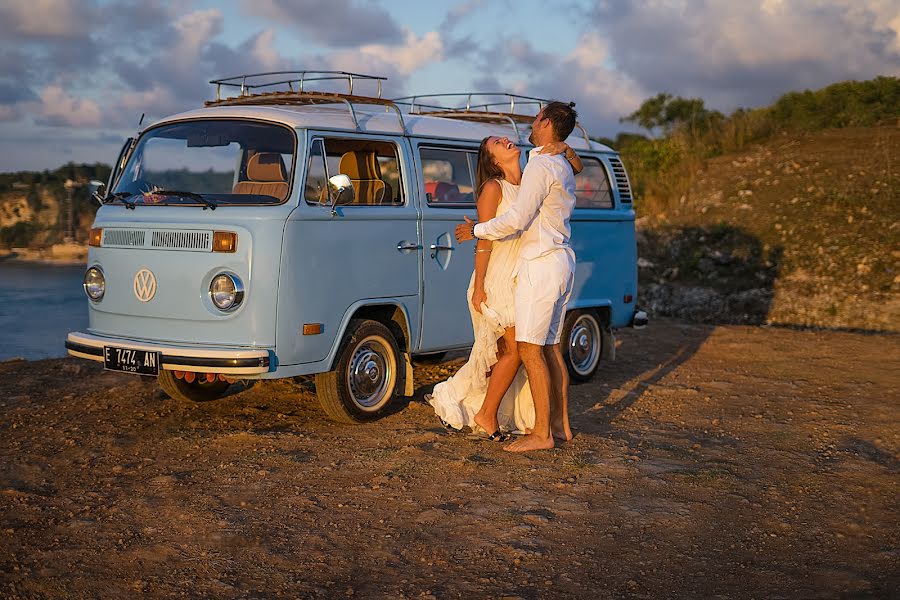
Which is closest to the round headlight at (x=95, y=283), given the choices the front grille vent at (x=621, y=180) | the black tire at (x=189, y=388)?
the black tire at (x=189, y=388)

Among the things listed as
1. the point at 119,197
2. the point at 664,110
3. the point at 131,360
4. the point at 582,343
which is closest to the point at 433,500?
the point at 131,360

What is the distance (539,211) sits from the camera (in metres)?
6.08

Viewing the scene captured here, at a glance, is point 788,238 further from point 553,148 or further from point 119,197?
point 119,197

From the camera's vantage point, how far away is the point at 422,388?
8.61 meters

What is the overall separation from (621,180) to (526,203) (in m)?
4.14

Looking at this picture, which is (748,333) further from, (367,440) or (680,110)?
(680,110)

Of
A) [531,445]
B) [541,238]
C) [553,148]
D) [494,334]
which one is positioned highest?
[553,148]

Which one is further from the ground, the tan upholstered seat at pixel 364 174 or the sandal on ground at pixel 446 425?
the tan upholstered seat at pixel 364 174

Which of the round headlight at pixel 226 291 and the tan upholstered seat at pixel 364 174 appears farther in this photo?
the tan upholstered seat at pixel 364 174

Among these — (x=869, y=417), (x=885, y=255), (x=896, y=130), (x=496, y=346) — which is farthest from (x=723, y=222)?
(x=496, y=346)

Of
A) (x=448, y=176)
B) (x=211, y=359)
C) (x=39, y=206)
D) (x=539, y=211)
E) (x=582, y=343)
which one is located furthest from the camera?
(x=39, y=206)

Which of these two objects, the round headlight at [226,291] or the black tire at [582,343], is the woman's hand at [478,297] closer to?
the round headlight at [226,291]

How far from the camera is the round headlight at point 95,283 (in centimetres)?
698

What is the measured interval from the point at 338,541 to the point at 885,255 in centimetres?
1425
